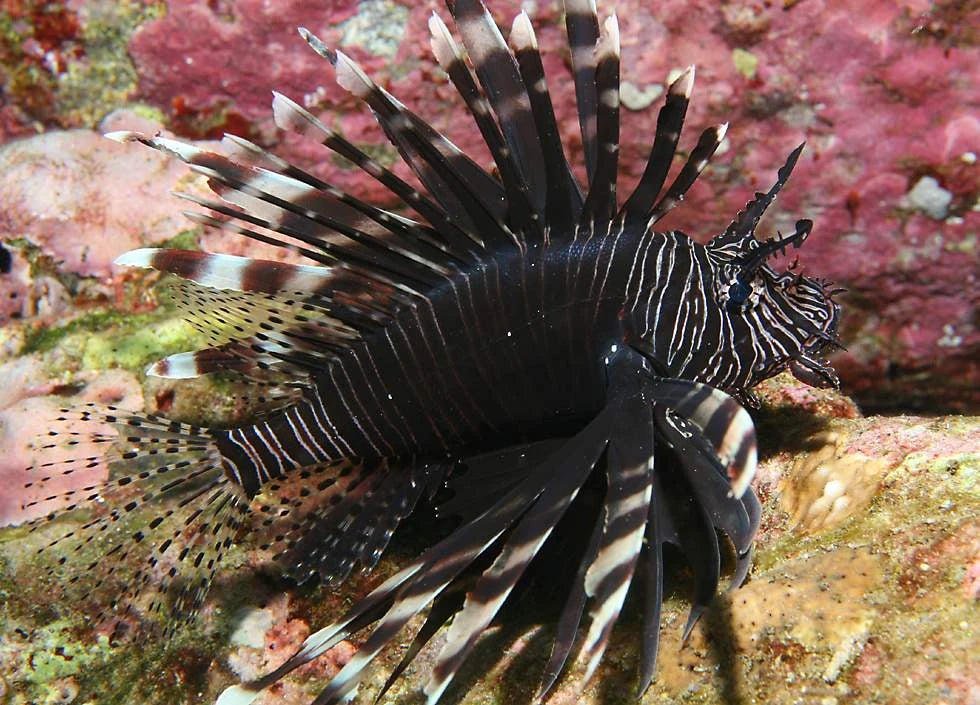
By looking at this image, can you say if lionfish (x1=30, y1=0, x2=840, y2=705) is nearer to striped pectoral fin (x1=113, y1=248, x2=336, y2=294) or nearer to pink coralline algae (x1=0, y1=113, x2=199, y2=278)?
striped pectoral fin (x1=113, y1=248, x2=336, y2=294)

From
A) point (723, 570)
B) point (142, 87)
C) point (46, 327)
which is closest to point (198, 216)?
point (723, 570)

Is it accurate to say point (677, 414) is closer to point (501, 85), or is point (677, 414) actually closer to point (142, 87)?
point (501, 85)

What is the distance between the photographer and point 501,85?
2.52 m

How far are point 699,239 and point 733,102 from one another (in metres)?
0.99

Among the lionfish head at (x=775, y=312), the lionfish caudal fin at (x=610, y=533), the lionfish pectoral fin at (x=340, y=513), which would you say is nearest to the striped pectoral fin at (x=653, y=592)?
the lionfish caudal fin at (x=610, y=533)

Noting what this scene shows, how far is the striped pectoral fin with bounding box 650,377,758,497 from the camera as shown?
1.79 metres

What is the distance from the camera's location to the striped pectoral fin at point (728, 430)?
70.3 inches

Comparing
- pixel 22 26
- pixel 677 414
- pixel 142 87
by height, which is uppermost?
pixel 22 26

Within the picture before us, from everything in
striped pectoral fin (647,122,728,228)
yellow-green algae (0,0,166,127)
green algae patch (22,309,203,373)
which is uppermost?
yellow-green algae (0,0,166,127)

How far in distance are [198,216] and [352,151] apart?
2.00 feet

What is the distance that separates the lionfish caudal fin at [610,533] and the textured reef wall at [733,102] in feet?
8.70

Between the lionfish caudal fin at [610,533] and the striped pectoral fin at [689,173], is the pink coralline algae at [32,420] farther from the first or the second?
the striped pectoral fin at [689,173]

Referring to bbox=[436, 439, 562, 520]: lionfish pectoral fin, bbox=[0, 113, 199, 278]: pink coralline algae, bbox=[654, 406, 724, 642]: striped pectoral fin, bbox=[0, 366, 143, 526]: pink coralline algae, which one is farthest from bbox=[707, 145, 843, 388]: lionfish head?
bbox=[0, 113, 199, 278]: pink coralline algae

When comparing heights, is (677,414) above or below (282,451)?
below
